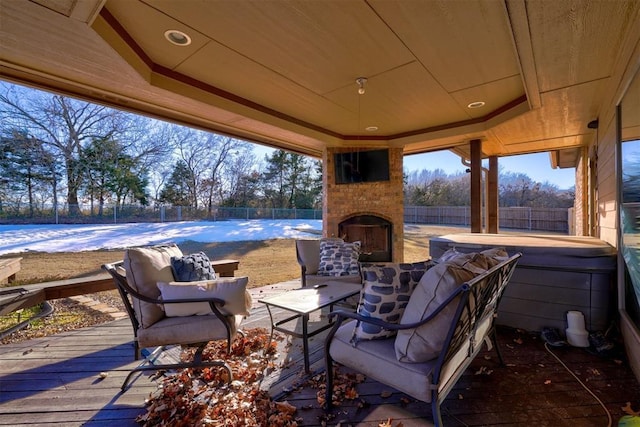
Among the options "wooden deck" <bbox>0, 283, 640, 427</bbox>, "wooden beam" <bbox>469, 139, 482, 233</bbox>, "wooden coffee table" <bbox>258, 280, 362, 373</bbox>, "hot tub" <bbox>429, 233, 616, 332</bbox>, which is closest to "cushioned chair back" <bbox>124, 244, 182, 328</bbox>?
"wooden deck" <bbox>0, 283, 640, 427</bbox>

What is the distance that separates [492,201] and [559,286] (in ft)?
11.5

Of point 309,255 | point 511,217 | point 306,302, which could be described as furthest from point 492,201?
point 511,217

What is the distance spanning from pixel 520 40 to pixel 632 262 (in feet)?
5.30

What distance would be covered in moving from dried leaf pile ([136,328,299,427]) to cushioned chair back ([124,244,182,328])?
48 cm

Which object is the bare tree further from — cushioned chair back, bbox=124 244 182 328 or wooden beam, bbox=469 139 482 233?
wooden beam, bbox=469 139 482 233

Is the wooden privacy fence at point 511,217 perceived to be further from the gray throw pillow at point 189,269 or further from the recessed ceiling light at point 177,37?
the recessed ceiling light at point 177,37

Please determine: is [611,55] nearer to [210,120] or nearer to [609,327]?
[609,327]

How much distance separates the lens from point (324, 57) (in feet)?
8.24

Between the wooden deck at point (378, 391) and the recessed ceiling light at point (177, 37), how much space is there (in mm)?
2574

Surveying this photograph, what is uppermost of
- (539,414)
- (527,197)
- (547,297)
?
(527,197)

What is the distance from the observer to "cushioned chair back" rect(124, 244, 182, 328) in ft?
6.30

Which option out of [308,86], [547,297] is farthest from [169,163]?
[547,297]

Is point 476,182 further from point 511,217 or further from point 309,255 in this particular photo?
point 511,217

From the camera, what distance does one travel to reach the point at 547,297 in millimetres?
2543
